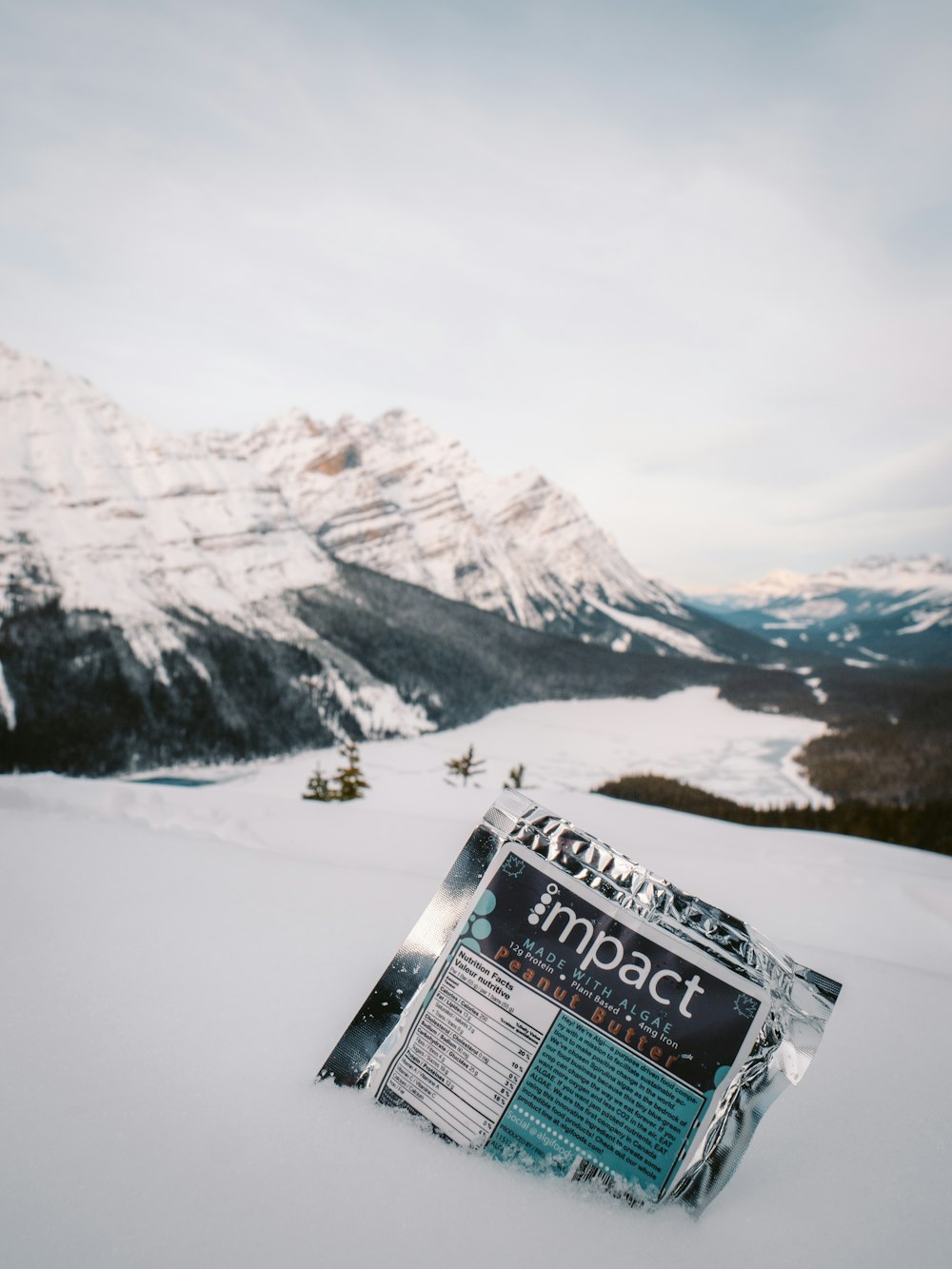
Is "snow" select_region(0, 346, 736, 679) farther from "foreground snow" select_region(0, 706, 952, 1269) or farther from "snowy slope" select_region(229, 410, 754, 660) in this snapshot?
"snowy slope" select_region(229, 410, 754, 660)

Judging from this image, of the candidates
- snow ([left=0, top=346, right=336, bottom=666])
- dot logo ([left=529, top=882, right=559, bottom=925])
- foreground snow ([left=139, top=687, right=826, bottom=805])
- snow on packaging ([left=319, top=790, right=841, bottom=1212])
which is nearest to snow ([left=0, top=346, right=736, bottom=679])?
snow ([left=0, top=346, right=336, bottom=666])

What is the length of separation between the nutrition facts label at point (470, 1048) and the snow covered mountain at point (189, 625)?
30.6 metres

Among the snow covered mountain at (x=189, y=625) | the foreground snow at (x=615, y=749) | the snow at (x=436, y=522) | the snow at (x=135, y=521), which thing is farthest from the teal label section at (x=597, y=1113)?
the snow at (x=436, y=522)

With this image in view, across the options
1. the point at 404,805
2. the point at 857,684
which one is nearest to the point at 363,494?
the point at 857,684

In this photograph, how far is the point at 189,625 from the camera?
41781mm

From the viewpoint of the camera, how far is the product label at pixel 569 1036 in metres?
1.27

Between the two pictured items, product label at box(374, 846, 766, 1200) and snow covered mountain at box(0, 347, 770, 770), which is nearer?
product label at box(374, 846, 766, 1200)

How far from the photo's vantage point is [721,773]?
97.0 feet

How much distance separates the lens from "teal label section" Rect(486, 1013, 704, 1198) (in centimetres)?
125

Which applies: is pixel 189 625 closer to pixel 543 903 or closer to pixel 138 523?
pixel 138 523

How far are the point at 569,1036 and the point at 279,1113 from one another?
64cm

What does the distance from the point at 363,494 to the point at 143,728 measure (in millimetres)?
106192

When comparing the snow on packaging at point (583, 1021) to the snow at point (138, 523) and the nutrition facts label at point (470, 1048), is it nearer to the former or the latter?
the nutrition facts label at point (470, 1048)

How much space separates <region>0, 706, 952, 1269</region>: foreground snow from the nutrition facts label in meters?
0.08
